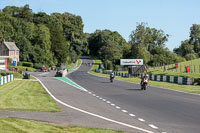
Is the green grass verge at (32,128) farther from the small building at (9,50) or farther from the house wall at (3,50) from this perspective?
the house wall at (3,50)

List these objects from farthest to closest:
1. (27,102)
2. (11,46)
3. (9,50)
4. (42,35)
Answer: (42,35), (11,46), (9,50), (27,102)

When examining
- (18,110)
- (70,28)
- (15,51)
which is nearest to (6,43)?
(15,51)

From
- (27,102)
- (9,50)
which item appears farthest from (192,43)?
(27,102)

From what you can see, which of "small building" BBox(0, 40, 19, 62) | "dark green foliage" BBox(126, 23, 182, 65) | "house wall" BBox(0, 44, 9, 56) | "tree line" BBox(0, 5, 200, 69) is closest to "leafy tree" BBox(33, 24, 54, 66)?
"tree line" BBox(0, 5, 200, 69)

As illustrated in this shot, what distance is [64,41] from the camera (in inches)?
5605

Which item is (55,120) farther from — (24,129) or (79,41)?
(79,41)

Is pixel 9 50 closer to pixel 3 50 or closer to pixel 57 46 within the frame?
pixel 3 50

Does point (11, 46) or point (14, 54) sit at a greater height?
point (11, 46)

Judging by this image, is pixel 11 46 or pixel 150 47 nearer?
pixel 11 46

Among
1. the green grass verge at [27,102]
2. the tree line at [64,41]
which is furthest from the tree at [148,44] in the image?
the green grass verge at [27,102]

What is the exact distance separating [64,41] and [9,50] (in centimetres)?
3553

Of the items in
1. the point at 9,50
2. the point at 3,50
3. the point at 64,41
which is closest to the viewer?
the point at 9,50

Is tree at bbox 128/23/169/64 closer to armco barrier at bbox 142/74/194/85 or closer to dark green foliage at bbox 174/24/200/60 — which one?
dark green foliage at bbox 174/24/200/60

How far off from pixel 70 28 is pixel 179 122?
15709cm
